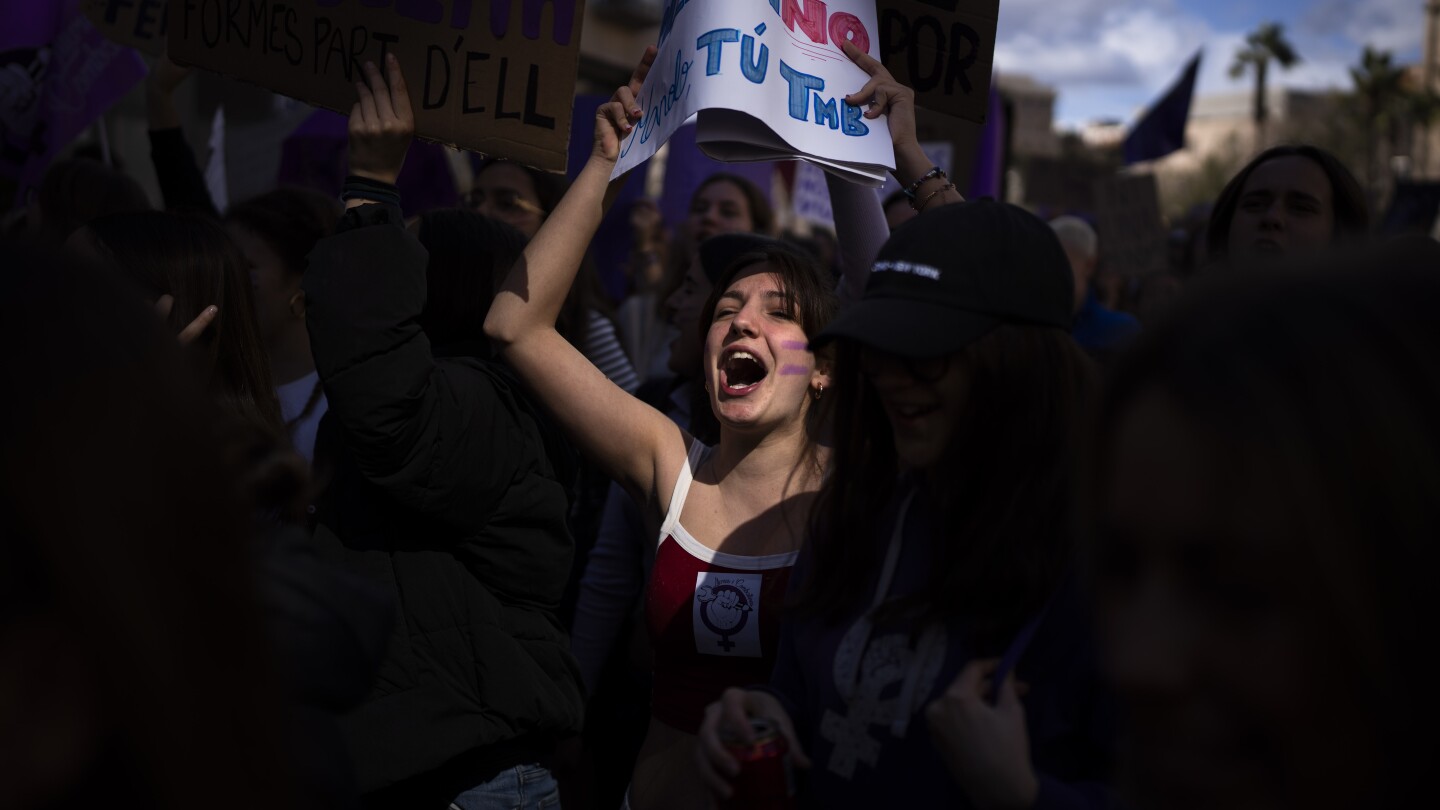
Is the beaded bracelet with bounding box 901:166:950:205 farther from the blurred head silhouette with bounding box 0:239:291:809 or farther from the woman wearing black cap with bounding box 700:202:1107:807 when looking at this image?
the blurred head silhouette with bounding box 0:239:291:809

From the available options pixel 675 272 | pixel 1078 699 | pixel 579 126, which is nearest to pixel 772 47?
pixel 1078 699

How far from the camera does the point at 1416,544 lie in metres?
0.91

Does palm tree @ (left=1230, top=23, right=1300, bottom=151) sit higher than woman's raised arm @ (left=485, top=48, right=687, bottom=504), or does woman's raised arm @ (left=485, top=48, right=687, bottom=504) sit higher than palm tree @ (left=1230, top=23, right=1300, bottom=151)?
palm tree @ (left=1230, top=23, right=1300, bottom=151)

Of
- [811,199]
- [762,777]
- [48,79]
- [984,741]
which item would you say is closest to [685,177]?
[811,199]

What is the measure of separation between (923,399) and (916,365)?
5cm

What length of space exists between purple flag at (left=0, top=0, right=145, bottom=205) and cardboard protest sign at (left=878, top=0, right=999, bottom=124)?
312 centimetres

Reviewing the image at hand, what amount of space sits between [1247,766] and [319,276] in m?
1.94

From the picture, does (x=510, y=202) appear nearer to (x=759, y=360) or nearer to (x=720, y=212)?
(x=720, y=212)

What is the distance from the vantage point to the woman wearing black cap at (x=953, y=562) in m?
1.70

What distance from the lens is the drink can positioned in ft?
5.66

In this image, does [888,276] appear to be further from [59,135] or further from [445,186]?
[445,186]

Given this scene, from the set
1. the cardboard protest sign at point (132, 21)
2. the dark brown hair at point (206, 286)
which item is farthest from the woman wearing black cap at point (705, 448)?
the cardboard protest sign at point (132, 21)

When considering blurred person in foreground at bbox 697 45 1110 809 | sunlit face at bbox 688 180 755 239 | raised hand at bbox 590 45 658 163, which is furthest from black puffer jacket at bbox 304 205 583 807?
sunlit face at bbox 688 180 755 239

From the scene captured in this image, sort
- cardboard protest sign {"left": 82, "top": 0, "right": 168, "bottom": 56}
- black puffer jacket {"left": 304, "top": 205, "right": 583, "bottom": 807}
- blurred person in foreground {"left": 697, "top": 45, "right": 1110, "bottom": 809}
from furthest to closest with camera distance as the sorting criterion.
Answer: cardboard protest sign {"left": 82, "top": 0, "right": 168, "bottom": 56} < black puffer jacket {"left": 304, "top": 205, "right": 583, "bottom": 807} < blurred person in foreground {"left": 697, "top": 45, "right": 1110, "bottom": 809}
